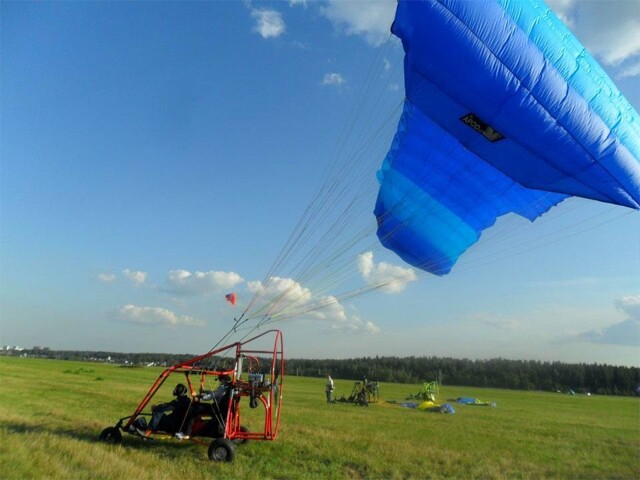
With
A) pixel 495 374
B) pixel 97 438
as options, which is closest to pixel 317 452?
pixel 97 438

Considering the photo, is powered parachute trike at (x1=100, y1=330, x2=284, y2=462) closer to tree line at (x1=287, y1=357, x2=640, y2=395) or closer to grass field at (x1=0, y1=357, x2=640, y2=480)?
grass field at (x1=0, y1=357, x2=640, y2=480)

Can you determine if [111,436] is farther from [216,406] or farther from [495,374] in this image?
[495,374]

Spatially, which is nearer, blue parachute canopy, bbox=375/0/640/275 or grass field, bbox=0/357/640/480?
blue parachute canopy, bbox=375/0/640/275

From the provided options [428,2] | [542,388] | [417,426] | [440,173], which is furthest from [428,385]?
[542,388]

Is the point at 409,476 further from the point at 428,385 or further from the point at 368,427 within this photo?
the point at 428,385

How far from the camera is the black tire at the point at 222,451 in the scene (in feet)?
21.8

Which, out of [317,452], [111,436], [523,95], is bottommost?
[317,452]

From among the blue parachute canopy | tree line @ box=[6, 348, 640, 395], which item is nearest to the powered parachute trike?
the blue parachute canopy

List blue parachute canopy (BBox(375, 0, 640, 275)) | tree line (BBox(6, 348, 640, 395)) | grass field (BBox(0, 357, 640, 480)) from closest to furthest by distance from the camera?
blue parachute canopy (BBox(375, 0, 640, 275)), grass field (BBox(0, 357, 640, 480)), tree line (BBox(6, 348, 640, 395))

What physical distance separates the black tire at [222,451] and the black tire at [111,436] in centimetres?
178

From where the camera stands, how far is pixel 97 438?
7.59 meters

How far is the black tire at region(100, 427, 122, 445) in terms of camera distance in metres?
7.36

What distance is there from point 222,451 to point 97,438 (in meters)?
2.45

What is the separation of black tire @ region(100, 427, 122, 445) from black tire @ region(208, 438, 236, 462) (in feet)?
5.85
